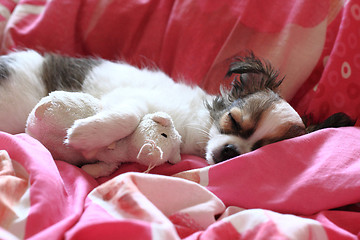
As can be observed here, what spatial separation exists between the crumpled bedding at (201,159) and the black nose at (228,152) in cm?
13

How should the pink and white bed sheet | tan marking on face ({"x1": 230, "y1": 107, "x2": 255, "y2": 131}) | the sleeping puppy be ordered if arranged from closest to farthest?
the pink and white bed sheet → the sleeping puppy → tan marking on face ({"x1": 230, "y1": 107, "x2": 255, "y2": 131})

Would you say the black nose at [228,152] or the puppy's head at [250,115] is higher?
the puppy's head at [250,115]

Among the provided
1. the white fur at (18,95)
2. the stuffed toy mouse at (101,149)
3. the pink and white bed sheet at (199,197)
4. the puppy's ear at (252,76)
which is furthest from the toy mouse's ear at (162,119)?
the white fur at (18,95)

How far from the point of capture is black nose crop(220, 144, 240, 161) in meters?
1.45

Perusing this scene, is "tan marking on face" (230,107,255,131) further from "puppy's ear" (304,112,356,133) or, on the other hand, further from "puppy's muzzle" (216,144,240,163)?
"puppy's ear" (304,112,356,133)

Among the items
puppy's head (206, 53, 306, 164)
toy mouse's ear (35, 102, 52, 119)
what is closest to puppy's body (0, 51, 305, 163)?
puppy's head (206, 53, 306, 164)

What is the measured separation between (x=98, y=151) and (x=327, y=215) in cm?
87

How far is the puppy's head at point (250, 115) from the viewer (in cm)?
147

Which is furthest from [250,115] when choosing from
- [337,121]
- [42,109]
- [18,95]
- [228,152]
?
[18,95]

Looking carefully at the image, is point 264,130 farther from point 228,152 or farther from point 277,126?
point 228,152

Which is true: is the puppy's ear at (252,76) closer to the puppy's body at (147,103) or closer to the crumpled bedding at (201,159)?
the puppy's body at (147,103)

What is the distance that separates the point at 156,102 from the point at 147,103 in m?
0.06

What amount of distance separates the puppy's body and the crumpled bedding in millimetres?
141

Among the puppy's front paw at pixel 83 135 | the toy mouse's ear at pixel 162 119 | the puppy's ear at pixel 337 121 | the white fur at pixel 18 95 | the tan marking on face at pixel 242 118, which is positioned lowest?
the white fur at pixel 18 95
